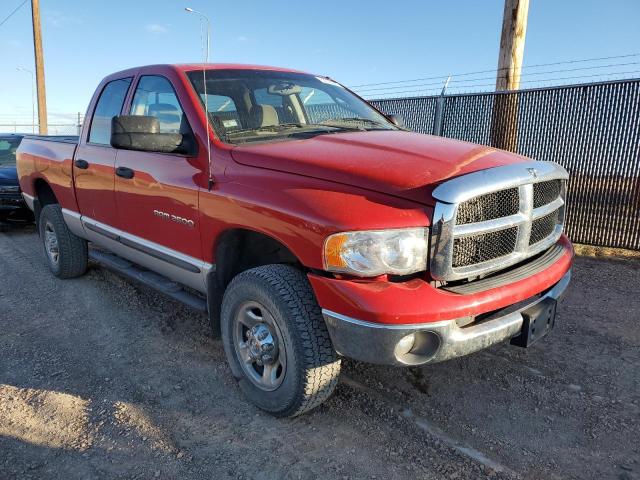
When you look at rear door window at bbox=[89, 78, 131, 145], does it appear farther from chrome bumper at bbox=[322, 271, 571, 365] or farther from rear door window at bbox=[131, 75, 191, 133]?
chrome bumper at bbox=[322, 271, 571, 365]

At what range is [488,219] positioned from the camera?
2455 millimetres

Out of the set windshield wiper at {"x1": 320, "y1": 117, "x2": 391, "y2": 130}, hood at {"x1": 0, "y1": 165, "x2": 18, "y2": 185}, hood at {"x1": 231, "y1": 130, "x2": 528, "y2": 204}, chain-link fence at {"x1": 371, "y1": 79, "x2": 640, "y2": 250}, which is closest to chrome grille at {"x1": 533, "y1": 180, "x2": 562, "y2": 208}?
hood at {"x1": 231, "y1": 130, "x2": 528, "y2": 204}

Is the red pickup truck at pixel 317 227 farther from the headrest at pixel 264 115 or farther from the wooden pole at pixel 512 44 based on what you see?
the wooden pole at pixel 512 44

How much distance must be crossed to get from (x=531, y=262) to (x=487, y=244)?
527 mm

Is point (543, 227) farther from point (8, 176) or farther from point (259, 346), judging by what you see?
point (8, 176)

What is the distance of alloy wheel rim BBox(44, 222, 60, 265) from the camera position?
5279mm

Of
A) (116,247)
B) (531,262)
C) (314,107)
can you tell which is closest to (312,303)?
(531,262)

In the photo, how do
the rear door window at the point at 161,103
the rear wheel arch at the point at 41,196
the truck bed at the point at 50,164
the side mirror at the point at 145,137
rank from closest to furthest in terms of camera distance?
the side mirror at the point at 145,137 < the rear door window at the point at 161,103 < the truck bed at the point at 50,164 < the rear wheel arch at the point at 41,196

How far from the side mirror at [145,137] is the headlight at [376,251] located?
133 cm

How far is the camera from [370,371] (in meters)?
3.27

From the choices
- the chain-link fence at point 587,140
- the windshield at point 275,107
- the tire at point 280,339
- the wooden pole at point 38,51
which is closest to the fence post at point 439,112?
the chain-link fence at point 587,140

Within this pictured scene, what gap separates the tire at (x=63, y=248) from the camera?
5.07 meters

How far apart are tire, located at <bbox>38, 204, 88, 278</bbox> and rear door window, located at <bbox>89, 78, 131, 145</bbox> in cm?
117

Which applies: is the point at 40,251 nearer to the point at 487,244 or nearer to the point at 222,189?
the point at 222,189
